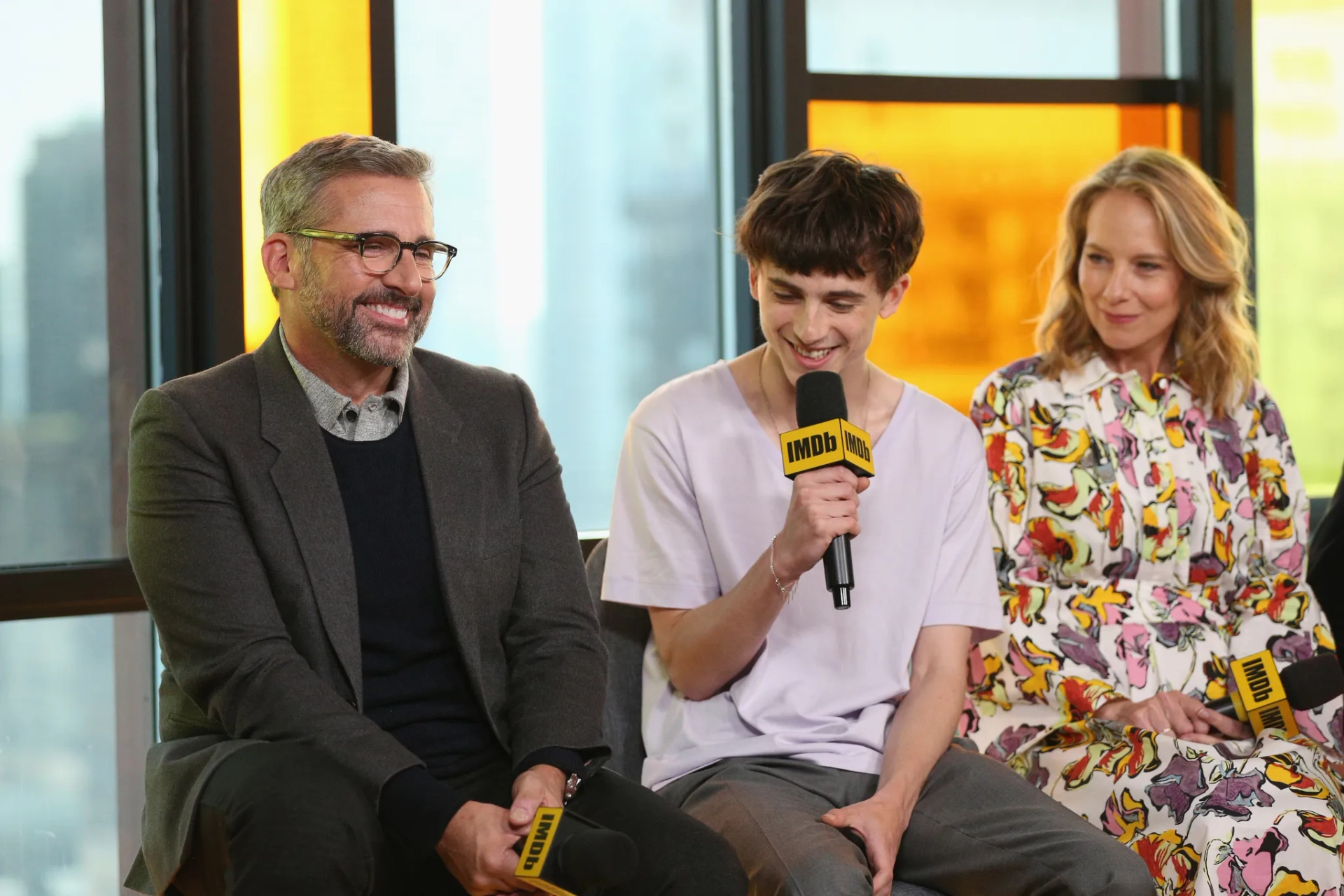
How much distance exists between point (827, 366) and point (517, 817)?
894 millimetres

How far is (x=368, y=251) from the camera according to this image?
226cm

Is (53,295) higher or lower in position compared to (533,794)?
higher

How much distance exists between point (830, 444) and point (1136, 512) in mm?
1060

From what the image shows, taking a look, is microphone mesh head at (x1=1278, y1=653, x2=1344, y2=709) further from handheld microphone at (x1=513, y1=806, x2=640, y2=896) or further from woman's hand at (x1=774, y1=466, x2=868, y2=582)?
handheld microphone at (x1=513, y1=806, x2=640, y2=896)

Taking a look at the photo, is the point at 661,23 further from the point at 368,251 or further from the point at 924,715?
the point at 924,715

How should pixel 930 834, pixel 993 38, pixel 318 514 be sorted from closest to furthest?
pixel 318 514 < pixel 930 834 < pixel 993 38

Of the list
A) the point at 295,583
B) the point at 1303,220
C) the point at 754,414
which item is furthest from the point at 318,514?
the point at 1303,220

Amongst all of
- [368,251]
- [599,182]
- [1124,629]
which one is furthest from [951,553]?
[599,182]

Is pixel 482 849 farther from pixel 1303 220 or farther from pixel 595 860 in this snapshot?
pixel 1303 220

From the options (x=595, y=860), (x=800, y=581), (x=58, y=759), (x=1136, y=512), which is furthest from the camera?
(x=58, y=759)

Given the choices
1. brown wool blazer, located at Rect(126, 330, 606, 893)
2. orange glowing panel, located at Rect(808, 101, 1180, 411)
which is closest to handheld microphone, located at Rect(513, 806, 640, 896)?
brown wool blazer, located at Rect(126, 330, 606, 893)

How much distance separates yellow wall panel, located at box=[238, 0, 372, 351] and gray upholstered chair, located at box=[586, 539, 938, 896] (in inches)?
44.2

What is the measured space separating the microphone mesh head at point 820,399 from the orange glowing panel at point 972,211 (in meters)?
1.63

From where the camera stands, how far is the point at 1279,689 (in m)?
2.63
